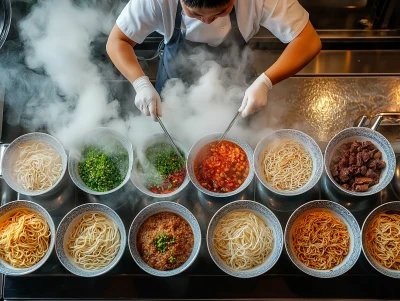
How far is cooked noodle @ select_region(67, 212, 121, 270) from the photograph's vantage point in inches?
111

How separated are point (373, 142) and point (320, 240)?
817 millimetres

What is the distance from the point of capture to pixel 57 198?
3.06 m

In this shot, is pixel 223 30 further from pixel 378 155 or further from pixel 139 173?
pixel 378 155

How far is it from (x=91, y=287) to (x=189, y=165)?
1.09 metres

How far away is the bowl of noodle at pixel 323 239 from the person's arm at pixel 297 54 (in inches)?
37.2

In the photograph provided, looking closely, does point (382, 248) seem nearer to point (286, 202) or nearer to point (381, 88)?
point (286, 202)

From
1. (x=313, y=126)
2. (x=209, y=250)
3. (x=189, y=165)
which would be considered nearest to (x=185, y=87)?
(x=189, y=165)

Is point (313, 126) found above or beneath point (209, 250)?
above

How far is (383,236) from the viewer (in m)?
2.81

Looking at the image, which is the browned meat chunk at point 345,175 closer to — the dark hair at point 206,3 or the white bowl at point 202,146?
the white bowl at point 202,146

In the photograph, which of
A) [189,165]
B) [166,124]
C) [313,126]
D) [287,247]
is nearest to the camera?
[287,247]

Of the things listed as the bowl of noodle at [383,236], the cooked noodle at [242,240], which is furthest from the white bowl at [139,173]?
the bowl of noodle at [383,236]

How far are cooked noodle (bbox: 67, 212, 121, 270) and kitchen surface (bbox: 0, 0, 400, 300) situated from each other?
0.12m

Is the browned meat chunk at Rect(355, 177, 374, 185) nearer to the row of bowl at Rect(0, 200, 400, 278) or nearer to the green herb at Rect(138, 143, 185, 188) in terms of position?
the row of bowl at Rect(0, 200, 400, 278)
